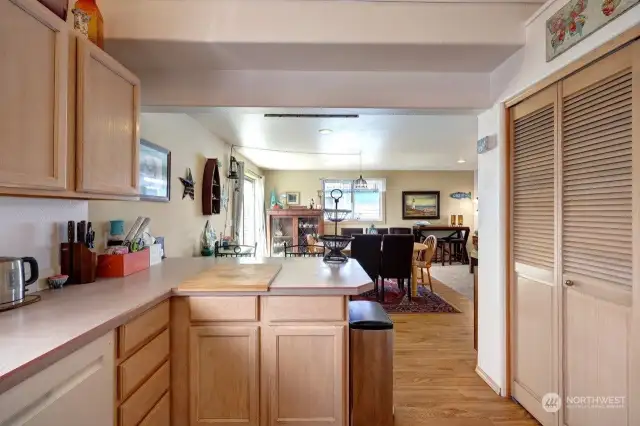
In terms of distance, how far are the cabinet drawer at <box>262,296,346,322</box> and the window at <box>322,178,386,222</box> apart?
593cm

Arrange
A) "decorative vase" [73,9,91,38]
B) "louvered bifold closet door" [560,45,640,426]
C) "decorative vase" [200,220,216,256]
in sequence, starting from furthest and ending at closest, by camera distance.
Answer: "decorative vase" [200,220,216,256] < "decorative vase" [73,9,91,38] < "louvered bifold closet door" [560,45,640,426]

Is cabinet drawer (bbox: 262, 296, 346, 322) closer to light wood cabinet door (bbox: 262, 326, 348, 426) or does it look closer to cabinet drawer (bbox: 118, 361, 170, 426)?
light wood cabinet door (bbox: 262, 326, 348, 426)

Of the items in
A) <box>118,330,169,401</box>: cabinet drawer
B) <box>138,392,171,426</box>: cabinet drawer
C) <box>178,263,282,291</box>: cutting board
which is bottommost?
<box>138,392,171,426</box>: cabinet drawer

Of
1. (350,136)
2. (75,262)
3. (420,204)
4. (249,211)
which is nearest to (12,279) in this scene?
(75,262)

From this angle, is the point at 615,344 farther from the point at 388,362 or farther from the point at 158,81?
the point at 158,81

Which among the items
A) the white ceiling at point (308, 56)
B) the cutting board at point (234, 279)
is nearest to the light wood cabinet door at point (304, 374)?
the cutting board at point (234, 279)

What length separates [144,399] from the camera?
1.27 m

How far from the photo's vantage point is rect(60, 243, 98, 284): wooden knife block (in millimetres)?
1535

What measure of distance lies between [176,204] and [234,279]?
1.44 metres

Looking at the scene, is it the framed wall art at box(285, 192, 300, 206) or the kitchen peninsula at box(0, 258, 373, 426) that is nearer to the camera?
the kitchen peninsula at box(0, 258, 373, 426)

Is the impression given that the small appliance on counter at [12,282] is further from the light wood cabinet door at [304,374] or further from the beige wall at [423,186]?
the beige wall at [423,186]

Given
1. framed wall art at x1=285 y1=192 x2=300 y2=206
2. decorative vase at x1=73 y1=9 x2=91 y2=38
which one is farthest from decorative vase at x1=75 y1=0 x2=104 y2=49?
framed wall art at x1=285 y1=192 x2=300 y2=206

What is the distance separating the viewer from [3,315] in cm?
109

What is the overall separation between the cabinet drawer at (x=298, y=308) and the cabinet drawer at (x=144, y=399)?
52 cm
